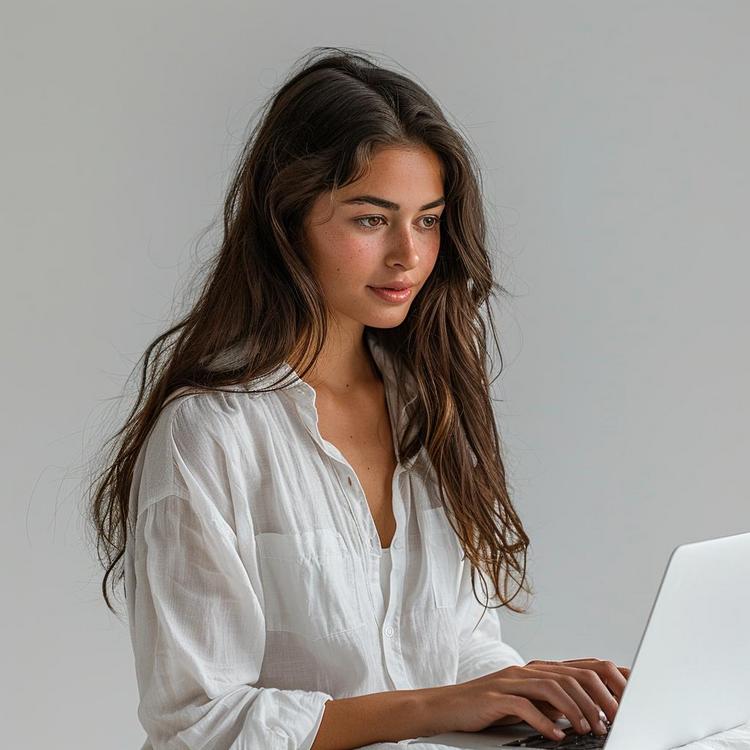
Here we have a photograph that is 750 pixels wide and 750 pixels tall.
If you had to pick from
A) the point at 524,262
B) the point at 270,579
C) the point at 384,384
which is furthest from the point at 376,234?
the point at 524,262

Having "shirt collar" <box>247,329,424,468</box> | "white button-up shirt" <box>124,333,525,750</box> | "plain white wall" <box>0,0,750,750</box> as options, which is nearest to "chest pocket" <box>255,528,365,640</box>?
"white button-up shirt" <box>124,333,525,750</box>

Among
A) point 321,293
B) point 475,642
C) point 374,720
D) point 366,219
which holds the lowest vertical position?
point 475,642

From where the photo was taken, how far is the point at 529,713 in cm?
123

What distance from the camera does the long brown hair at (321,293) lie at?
156 centimetres

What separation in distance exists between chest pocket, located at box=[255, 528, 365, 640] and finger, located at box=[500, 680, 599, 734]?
0.30 meters

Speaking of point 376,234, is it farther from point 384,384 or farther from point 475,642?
point 475,642

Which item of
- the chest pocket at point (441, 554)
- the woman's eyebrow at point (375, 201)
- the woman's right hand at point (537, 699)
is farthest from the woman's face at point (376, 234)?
the woman's right hand at point (537, 699)

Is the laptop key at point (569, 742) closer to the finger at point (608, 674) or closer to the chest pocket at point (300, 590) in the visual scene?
the finger at point (608, 674)

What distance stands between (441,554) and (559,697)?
0.48m

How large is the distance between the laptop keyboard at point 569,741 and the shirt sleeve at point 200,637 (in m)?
0.24

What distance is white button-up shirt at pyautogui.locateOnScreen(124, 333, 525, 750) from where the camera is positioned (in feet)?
4.48

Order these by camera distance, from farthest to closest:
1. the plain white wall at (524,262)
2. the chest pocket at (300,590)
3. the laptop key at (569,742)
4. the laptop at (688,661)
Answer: the plain white wall at (524,262) → the chest pocket at (300,590) → the laptop key at (569,742) → the laptop at (688,661)

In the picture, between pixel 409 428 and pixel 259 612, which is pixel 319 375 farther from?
pixel 259 612

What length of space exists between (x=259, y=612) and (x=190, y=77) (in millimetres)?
1416
